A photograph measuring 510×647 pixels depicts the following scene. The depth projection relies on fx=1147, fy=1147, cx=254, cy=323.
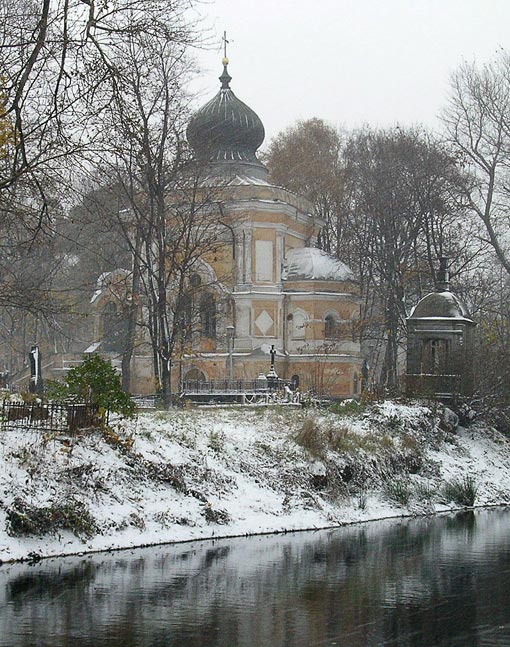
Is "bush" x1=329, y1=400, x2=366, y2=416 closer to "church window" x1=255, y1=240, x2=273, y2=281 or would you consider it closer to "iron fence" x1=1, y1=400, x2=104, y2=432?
"iron fence" x1=1, y1=400, x2=104, y2=432

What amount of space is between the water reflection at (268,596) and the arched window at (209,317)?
2492 centimetres

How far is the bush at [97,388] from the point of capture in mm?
20797

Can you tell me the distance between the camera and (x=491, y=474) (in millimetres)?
29797

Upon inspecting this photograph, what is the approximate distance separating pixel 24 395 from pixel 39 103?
16.8ft

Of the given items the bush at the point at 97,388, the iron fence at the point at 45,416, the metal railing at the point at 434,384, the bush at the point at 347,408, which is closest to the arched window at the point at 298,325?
the metal railing at the point at 434,384

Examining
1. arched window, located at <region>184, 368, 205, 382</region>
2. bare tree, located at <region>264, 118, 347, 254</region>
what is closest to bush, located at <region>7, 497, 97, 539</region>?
arched window, located at <region>184, 368, 205, 382</region>

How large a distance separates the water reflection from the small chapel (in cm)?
3050

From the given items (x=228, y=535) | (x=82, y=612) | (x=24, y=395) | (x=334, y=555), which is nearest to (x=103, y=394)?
(x=24, y=395)

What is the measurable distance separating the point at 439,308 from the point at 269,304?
53.2ft

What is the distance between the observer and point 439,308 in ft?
119

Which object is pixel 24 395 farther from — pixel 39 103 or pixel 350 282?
pixel 350 282

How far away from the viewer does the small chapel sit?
5044 cm

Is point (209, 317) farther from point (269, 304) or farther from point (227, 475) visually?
point (227, 475)

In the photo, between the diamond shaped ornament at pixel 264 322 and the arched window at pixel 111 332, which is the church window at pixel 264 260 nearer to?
the diamond shaped ornament at pixel 264 322
